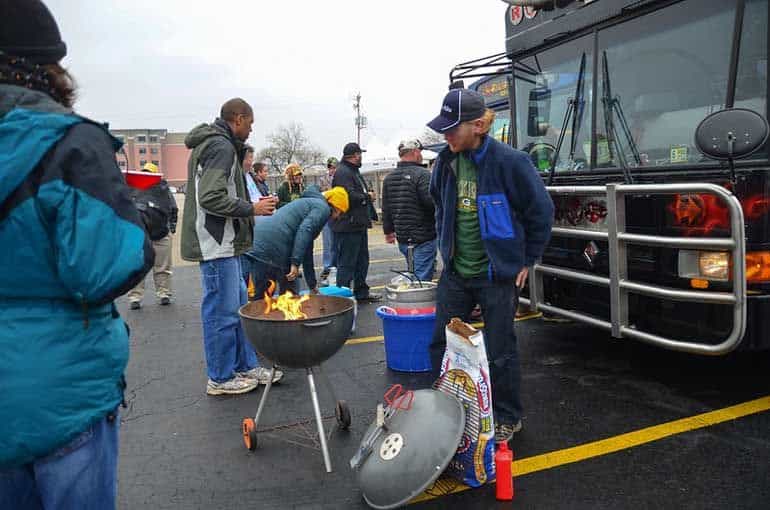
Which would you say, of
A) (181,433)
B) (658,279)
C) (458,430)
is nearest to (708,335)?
(658,279)

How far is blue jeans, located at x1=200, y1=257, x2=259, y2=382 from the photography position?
4230mm

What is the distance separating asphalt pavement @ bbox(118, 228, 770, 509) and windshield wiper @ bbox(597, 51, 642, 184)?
1617 millimetres

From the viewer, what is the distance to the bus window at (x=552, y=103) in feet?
14.9

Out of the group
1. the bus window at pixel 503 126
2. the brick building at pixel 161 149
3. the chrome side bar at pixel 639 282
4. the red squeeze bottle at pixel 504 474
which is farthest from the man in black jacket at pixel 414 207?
the brick building at pixel 161 149

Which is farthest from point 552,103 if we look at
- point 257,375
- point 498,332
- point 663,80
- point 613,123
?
point 257,375

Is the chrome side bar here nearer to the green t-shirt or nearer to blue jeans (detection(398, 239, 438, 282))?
the green t-shirt

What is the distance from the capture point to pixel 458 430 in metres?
2.79

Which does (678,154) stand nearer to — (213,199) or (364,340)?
(213,199)

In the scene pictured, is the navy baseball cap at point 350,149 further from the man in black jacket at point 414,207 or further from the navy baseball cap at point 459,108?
the navy baseball cap at point 459,108

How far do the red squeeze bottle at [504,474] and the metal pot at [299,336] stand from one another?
3.49 feet

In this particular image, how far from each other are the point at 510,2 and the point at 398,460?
3.89m

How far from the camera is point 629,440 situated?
11.3 ft

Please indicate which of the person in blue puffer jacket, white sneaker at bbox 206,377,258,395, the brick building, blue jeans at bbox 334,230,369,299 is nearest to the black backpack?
the person in blue puffer jacket

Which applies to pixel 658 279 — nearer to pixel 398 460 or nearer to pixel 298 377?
pixel 398 460
